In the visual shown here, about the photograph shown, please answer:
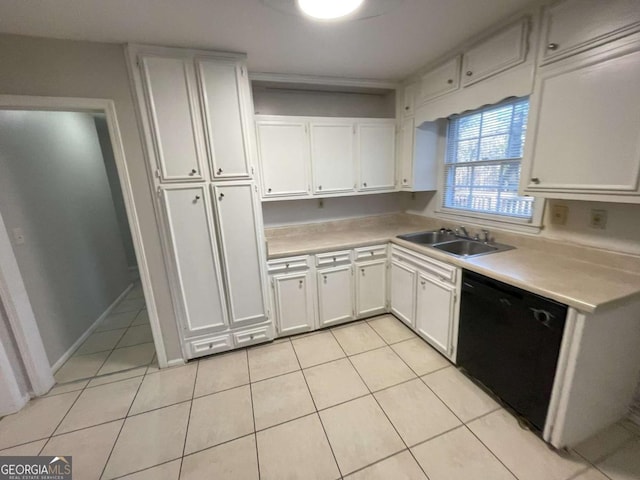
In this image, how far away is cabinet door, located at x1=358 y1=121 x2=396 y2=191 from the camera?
106 inches

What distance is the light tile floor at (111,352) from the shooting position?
2.12 m

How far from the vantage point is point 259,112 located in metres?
2.57

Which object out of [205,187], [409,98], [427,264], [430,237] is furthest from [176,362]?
[409,98]

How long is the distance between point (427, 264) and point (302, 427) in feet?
4.85

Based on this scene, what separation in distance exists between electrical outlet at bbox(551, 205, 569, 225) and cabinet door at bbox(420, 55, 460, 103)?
3.80ft

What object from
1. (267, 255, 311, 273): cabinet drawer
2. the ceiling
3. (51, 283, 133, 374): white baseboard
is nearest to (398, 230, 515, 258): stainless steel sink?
(267, 255, 311, 273): cabinet drawer

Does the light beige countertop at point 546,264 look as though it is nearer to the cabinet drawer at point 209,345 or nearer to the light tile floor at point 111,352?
the cabinet drawer at point 209,345

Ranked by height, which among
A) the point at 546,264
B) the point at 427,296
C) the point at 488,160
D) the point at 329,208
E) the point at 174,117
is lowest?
the point at 427,296

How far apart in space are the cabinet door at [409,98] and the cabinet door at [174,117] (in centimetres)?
196

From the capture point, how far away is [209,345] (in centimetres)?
225

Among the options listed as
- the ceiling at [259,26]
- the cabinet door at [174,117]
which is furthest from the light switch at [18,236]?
the ceiling at [259,26]

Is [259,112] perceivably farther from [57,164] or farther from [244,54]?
[57,164]

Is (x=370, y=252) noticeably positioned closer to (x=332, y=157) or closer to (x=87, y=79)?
(x=332, y=157)

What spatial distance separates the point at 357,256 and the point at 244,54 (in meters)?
1.89
